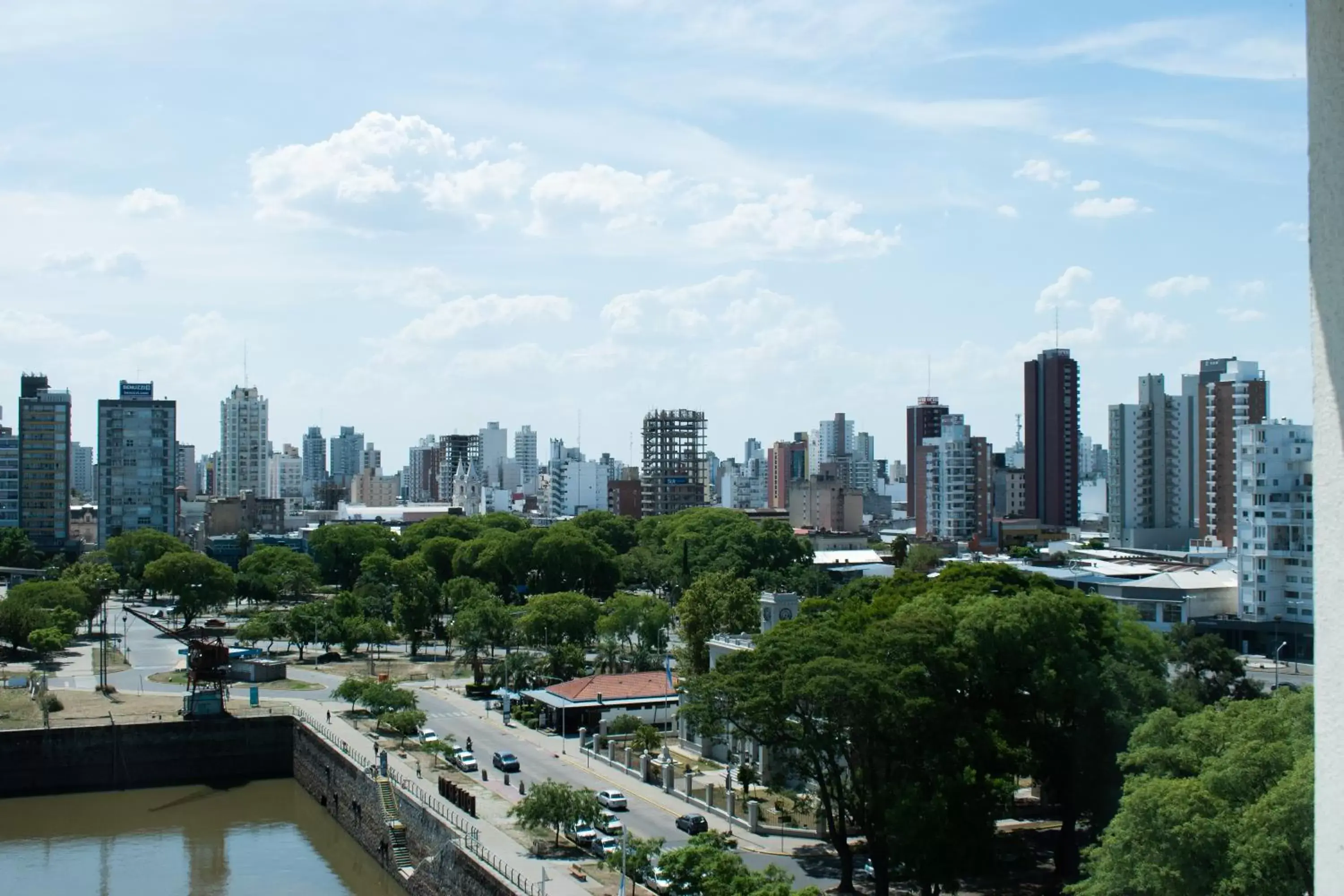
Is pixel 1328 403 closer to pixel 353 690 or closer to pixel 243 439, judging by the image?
pixel 353 690

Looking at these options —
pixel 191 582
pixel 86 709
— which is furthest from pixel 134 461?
pixel 86 709

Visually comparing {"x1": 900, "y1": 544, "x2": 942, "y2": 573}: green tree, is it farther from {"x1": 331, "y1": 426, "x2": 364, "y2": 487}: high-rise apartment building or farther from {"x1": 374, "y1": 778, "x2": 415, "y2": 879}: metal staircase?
{"x1": 331, "y1": 426, "x2": 364, "y2": 487}: high-rise apartment building

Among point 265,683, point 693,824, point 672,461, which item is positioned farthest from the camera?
point 672,461

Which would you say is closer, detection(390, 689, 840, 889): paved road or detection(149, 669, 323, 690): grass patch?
detection(390, 689, 840, 889): paved road

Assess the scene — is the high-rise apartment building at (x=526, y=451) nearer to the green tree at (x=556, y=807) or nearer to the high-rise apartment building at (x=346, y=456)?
the high-rise apartment building at (x=346, y=456)

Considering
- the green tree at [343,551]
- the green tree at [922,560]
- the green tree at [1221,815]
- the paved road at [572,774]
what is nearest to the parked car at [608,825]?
the paved road at [572,774]

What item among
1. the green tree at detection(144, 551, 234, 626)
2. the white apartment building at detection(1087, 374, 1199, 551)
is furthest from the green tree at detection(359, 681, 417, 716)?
the white apartment building at detection(1087, 374, 1199, 551)
